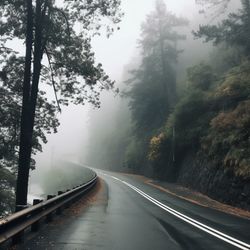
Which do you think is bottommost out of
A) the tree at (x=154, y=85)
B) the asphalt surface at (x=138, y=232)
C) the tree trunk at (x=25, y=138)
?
the asphalt surface at (x=138, y=232)

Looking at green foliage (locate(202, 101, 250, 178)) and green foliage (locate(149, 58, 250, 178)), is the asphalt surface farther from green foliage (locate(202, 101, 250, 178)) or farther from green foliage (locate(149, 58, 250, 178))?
green foliage (locate(149, 58, 250, 178))

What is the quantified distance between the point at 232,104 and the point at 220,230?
20078mm

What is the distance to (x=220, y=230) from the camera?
11.5m

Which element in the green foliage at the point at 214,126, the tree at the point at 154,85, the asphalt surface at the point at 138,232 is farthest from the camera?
the tree at the point at 154,85

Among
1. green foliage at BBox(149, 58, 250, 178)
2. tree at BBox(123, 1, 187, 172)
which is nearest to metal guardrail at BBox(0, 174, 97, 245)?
green foliage at BBox(149, 58, 250, 178)

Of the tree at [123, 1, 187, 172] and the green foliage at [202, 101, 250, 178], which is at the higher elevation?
the tree at [123, 1, 187, 172]

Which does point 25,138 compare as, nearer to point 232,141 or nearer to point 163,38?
point 232,141

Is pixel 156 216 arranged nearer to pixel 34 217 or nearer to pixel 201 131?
pixel 34 217

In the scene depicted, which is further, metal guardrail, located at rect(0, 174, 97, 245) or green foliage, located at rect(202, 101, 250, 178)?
green foliage, located at rect(202, 101, 250, 178)

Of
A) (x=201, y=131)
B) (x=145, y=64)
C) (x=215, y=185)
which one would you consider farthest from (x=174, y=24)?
(x=215, y=185)

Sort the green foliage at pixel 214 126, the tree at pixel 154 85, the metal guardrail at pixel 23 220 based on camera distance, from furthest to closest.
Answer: the tree at pixel 154 85 → the green foliage at pixel 214 126 → the metal guardrail at pixel 23 220

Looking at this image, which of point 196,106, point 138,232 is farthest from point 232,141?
point 138,232

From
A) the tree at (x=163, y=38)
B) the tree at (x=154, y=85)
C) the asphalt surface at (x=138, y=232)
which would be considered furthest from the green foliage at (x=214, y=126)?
the tree at (x=163, y=38)

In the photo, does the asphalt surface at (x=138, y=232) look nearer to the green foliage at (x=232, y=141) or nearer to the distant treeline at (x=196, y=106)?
the green foliage at (x=232, y=141)
